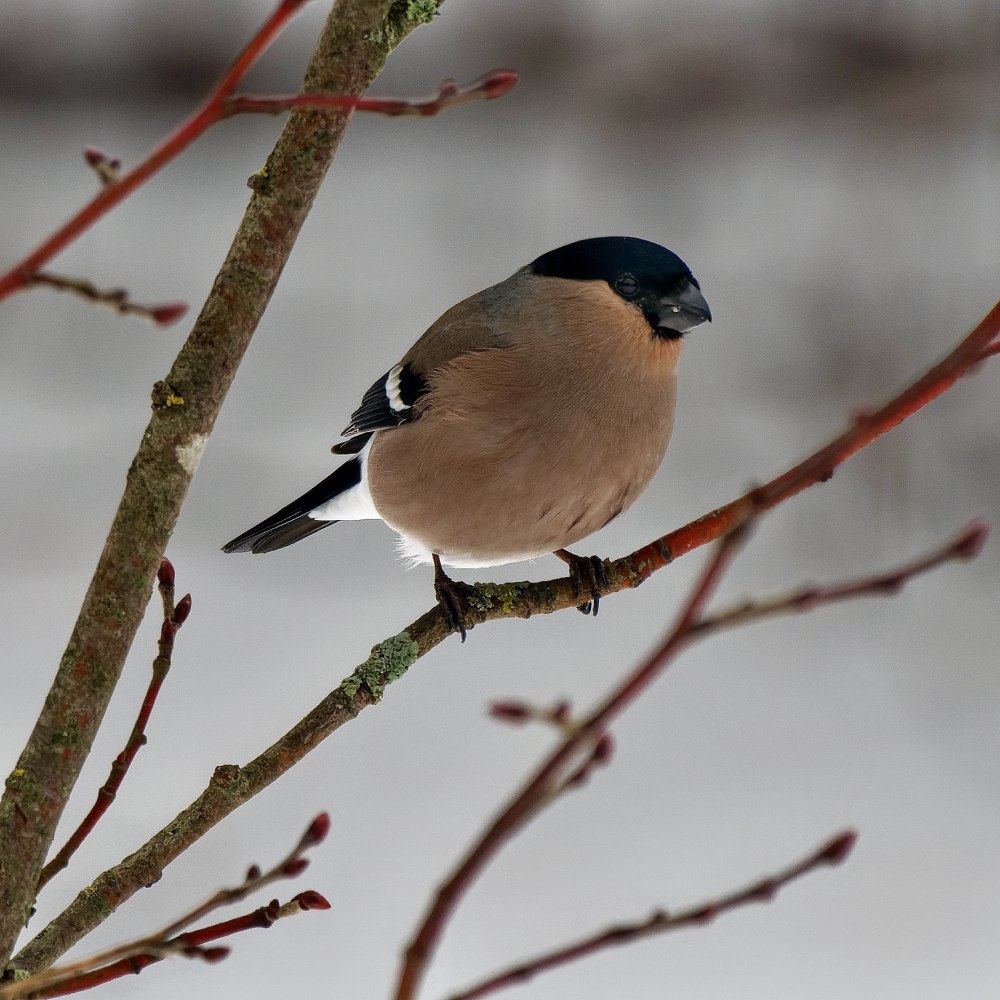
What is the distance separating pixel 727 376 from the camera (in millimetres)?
2662

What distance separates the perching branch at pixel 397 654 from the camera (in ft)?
1.58

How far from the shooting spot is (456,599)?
121cm

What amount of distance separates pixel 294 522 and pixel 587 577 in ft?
1.86

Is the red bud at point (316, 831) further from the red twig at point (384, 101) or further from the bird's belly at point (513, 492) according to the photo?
the bird's belly at point (513, 492)

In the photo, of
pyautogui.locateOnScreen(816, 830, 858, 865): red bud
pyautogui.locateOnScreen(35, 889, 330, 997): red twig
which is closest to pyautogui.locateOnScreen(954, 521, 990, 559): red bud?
pyautogui.locateOnScreen(816, 830, 858, 865): red bud

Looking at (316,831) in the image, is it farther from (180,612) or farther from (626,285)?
(626,285)

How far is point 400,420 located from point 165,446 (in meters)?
0.72

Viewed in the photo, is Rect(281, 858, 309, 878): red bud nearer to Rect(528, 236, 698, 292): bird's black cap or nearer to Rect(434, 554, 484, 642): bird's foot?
Rect(434, 554, 484, 642): bird's foot

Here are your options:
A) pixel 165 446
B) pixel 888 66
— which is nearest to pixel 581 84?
pixel 888 66

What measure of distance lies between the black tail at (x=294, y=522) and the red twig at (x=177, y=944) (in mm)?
953

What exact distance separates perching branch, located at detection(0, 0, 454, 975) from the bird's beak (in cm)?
58

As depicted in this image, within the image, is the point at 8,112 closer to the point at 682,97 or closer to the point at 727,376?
the point at 682,97

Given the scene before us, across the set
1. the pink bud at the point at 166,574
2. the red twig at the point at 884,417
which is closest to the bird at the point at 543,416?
the pink bud at the point at 166,574

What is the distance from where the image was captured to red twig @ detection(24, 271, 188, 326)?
369 millimetres
